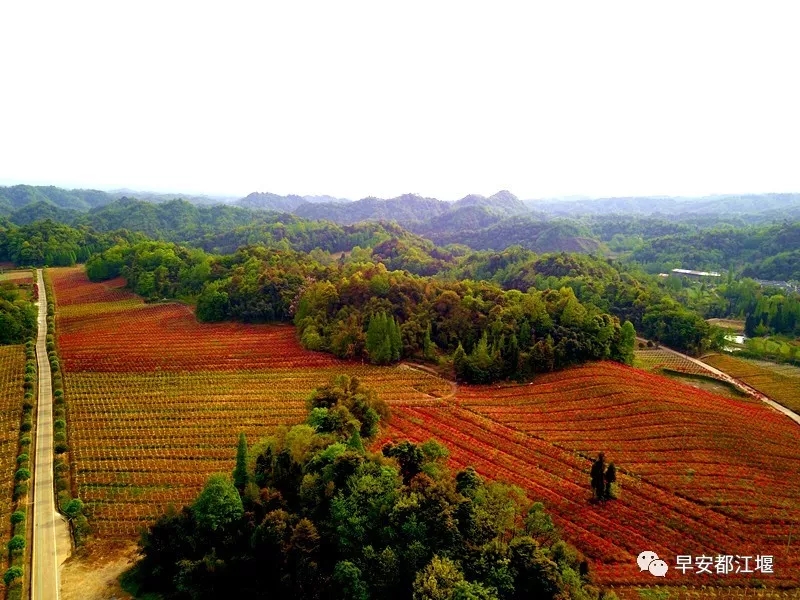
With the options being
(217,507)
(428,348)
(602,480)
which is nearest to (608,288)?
(428,348)

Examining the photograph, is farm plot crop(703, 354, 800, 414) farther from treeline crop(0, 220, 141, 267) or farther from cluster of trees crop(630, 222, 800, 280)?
treeline crop(0, 220, 141, 267)

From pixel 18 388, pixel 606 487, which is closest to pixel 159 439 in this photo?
pixel 18 388

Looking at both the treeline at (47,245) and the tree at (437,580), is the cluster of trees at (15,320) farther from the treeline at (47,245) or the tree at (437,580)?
the tree at (437,580)

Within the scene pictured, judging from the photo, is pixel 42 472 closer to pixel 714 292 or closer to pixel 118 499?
pixel 118 499

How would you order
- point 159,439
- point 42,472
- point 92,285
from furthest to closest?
point 92,285
point 159,439
point 42,472

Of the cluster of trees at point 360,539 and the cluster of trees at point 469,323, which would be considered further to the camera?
the cluster of trees at point 469,323

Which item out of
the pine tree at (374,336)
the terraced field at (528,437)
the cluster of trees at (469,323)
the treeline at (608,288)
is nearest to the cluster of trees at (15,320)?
the terraced field at (528,437)
